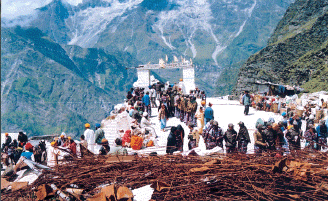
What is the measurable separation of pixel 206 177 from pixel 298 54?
220ft

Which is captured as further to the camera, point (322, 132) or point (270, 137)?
point (322, 132)

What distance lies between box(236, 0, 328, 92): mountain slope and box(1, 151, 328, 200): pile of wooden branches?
1619 inches

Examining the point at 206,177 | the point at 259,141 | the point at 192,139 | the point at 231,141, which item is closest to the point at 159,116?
the point at 192,139

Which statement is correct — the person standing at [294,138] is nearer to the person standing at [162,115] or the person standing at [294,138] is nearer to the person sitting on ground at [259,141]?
the person sitting on ground at [259,141]

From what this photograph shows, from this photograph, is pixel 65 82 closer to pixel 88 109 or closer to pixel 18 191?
pixel 88 109

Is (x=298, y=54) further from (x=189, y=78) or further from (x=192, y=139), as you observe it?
(x=192, y=139)

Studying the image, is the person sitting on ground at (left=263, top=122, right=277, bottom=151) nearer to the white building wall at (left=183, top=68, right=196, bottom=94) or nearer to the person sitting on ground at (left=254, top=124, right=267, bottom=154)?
the person sitting on ground at (left=254, top=124, right=267, bottom=154)

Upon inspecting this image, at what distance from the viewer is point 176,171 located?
503 cm

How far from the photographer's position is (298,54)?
63.9 meters

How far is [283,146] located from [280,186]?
2810mm

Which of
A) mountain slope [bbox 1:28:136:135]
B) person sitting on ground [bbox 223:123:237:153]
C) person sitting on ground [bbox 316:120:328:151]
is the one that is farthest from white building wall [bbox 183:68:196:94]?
mountain slope [bbox 1:28:136:135]

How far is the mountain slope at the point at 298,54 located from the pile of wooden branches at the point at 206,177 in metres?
41.1

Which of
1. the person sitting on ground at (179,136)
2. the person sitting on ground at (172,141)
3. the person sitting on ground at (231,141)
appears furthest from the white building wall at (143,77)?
the person sitting on ground at (231,141)

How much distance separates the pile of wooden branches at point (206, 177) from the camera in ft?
14.5
